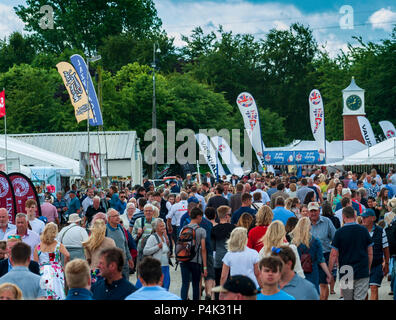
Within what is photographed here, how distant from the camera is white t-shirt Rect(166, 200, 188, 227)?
16.2 metres

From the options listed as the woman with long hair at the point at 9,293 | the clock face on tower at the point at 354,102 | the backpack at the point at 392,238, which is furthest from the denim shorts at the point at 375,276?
the clock face on tower at the point at 354,102

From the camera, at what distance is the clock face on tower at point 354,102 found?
2426 inches

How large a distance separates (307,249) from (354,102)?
53.5 metres

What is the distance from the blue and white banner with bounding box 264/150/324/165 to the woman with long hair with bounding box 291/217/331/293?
2949 cm

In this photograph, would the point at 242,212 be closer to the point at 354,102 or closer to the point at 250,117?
the point at 250,117

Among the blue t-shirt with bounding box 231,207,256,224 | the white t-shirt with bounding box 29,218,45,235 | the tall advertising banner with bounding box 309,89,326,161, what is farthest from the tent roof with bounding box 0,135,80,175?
the white t-shirt with bounding box 29,218,45,235

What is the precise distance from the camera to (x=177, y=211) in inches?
645

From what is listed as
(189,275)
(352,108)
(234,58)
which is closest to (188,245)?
(189,275)

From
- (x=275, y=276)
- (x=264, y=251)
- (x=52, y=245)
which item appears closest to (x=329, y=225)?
(x=264, y=251)

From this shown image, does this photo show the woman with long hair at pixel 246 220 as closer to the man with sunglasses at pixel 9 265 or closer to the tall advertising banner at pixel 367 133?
the man with sunglasses at pixel 9 265

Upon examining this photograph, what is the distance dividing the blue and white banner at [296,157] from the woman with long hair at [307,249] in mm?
29493

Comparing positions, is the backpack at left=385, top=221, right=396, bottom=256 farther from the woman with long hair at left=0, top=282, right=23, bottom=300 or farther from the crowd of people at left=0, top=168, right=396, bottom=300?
the woman with long hair at left=0, top=282, right=23, bottom=300

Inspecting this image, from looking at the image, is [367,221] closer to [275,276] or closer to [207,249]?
[207,249]
